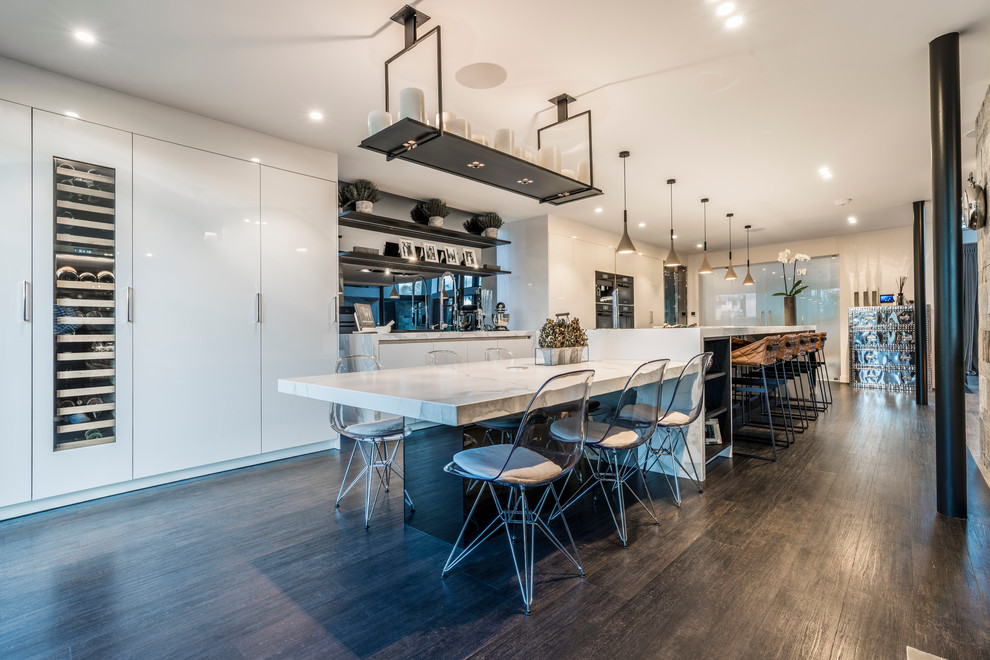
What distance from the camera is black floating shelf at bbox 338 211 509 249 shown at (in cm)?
438

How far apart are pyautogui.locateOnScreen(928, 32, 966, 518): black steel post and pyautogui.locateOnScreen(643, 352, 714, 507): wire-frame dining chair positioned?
3.80ft

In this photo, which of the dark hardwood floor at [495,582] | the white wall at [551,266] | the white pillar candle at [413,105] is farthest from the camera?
the white wall at [551,266]

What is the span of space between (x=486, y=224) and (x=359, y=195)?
184 centimetres

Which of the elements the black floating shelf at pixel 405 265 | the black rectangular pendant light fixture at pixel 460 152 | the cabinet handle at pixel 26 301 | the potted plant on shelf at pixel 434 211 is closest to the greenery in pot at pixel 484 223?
the black floating shelf at pixel 405 265

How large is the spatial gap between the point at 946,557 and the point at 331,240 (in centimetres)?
422

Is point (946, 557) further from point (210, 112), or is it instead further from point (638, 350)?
point (210, 112)

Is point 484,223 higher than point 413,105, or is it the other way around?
point 484,223

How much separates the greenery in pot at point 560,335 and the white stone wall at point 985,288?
2.14 m

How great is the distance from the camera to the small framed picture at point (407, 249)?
16.2ft

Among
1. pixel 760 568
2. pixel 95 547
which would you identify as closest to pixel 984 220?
pixel 760 568

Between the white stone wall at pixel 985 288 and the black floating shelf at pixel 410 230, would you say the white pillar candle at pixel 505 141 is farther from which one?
the white stone wall at pixel 985 288

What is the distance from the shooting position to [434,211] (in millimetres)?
5160

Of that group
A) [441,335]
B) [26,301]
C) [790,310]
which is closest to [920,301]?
[790,310]

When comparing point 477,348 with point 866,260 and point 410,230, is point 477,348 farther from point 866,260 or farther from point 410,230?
point 866,260
